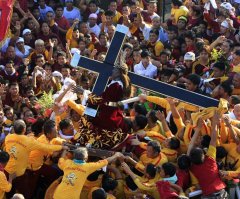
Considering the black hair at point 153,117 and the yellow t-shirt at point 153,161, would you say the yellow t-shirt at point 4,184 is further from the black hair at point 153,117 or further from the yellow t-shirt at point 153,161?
the black hair at point 153,117

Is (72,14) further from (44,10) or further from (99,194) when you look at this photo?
(99,194)

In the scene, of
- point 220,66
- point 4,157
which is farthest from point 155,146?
point 220,66

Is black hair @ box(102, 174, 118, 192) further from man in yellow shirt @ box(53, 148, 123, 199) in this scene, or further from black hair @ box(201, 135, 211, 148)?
black hair @ box(201, 135, 211, 148)

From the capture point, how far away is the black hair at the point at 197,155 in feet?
37.9

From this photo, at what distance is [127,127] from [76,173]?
1.13m

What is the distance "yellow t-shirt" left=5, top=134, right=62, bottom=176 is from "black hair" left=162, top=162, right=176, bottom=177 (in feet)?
5.06

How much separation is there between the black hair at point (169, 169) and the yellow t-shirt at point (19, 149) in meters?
1.54

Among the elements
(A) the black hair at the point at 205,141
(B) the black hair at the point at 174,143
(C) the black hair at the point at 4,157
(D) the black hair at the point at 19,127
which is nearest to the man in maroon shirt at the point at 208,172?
(A) the black hair at the point at 205,141

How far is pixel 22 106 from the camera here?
1509cm

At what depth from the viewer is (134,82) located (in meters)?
11.8

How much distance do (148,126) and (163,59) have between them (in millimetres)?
3624

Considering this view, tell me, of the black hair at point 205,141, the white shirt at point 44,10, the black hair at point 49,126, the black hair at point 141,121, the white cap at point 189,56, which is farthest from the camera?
the white shirt at point 44,10

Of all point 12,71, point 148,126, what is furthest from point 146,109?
point 12,71

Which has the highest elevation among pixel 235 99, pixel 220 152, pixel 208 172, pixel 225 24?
pixel 225 24
